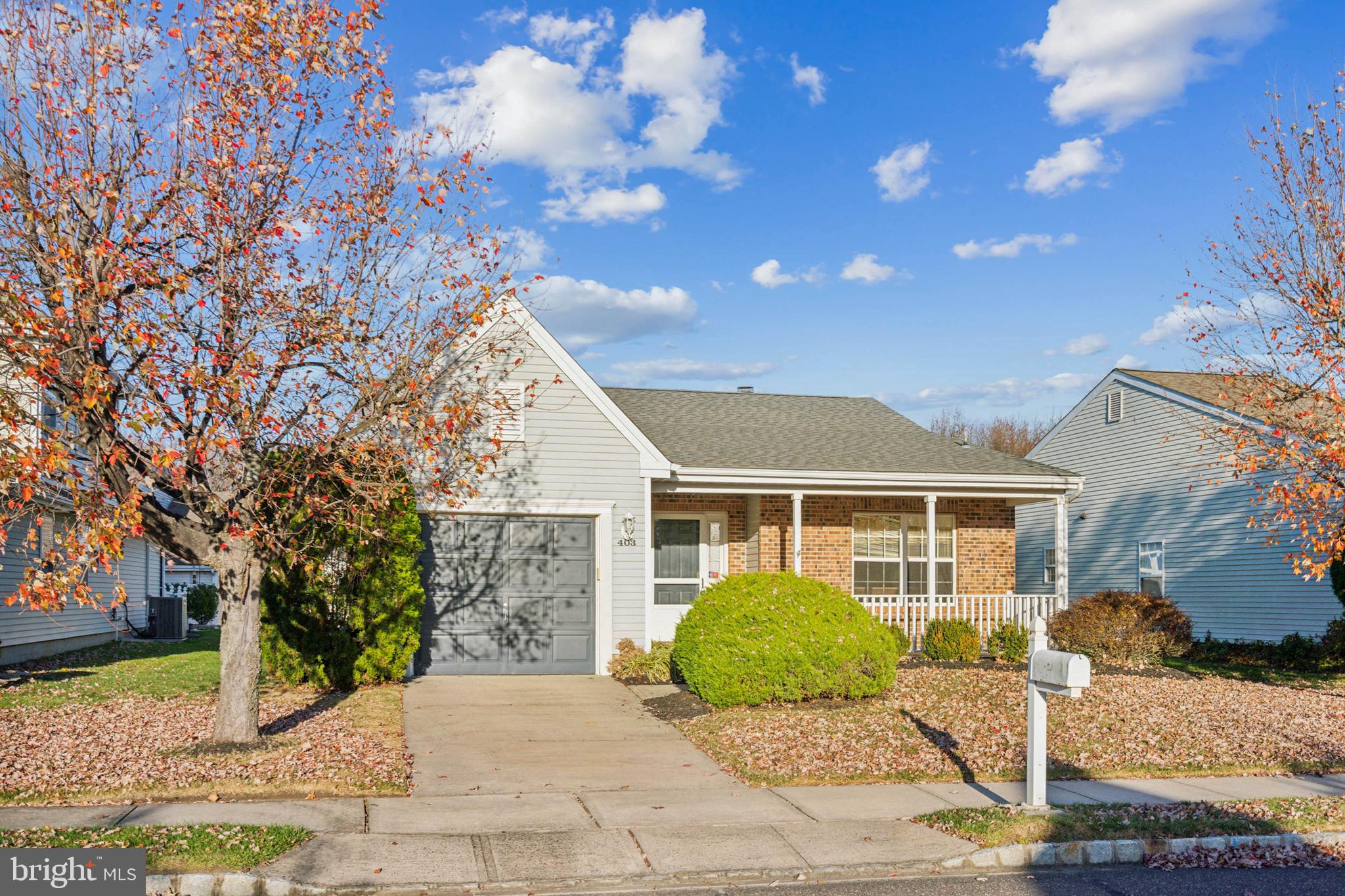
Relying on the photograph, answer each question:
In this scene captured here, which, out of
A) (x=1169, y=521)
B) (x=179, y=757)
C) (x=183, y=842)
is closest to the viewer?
(x=183, y=842)

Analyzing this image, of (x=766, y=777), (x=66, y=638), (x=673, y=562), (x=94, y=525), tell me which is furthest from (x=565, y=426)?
(x=66, y=638)

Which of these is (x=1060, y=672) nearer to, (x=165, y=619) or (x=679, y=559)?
(x=679, y=559)

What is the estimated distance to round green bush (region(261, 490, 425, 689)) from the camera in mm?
12773

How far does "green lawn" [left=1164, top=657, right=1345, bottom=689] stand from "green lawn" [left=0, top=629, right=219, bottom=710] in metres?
14.7

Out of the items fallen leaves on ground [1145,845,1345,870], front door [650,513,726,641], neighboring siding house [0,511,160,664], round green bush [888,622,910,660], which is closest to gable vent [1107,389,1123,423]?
round green bush [888,622,910,660]

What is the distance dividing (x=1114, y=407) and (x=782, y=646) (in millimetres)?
16427

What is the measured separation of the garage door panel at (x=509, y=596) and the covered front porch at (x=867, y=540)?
4.95 ft

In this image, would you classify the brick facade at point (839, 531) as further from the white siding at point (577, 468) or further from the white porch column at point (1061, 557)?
the white siding at point (577, 468)

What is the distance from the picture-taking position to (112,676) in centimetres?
1520

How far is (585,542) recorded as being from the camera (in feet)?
49.8

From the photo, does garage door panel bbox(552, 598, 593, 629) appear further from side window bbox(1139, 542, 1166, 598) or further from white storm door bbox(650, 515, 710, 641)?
side window bbox(1139, 542, 1166, 598)

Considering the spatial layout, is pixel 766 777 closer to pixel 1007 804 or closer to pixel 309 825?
pixel 1007 804

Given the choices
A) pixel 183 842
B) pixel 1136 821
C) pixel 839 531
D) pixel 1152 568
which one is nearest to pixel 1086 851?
pixel 1136 821

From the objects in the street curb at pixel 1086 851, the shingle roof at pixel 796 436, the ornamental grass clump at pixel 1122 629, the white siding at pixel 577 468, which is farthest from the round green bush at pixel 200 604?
the street curb at pixel 1086 851
